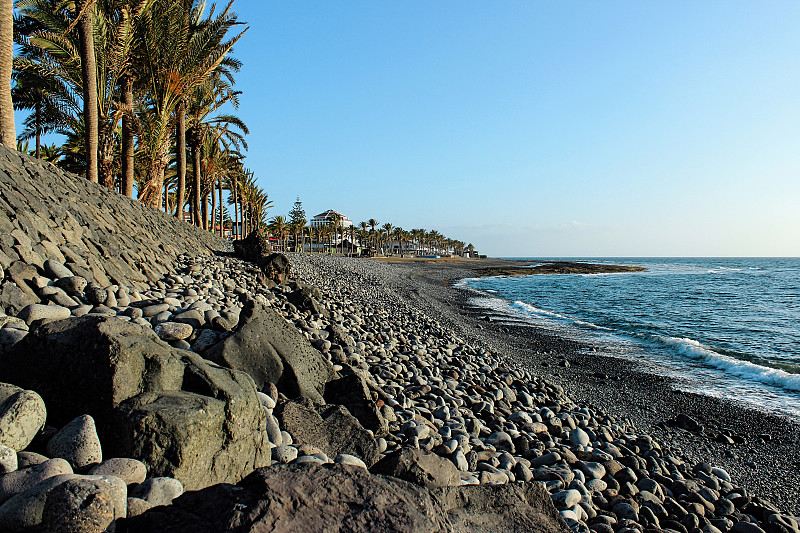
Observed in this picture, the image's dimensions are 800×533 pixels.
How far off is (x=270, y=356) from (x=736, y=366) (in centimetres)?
1394

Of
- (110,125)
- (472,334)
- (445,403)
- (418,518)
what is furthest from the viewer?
(110,125)

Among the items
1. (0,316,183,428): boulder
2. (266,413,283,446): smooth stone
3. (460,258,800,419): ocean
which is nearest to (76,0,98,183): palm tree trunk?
(0,316,183,428): boulder

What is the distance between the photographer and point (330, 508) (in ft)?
8.27

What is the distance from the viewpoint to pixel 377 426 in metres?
5.20

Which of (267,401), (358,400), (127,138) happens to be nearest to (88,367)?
(267,401)

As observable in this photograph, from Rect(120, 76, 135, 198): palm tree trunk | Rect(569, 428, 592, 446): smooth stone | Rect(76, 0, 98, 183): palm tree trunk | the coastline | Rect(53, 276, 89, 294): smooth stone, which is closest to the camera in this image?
Rect(53, 276, 89, 294): smooth stone

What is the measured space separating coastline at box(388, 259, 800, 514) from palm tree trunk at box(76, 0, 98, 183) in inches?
554

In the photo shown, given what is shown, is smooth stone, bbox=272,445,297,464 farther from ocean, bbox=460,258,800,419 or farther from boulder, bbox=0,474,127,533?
ocean, bbox=460,258,800,419

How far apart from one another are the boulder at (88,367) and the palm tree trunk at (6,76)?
10615mm

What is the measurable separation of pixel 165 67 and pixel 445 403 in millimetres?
20273

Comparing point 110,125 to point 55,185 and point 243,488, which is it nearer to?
point 55,185

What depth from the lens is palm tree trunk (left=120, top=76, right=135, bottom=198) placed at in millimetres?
19000

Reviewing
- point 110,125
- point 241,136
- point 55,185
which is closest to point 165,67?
point 110,125

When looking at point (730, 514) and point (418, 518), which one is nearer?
point (418, 518)
